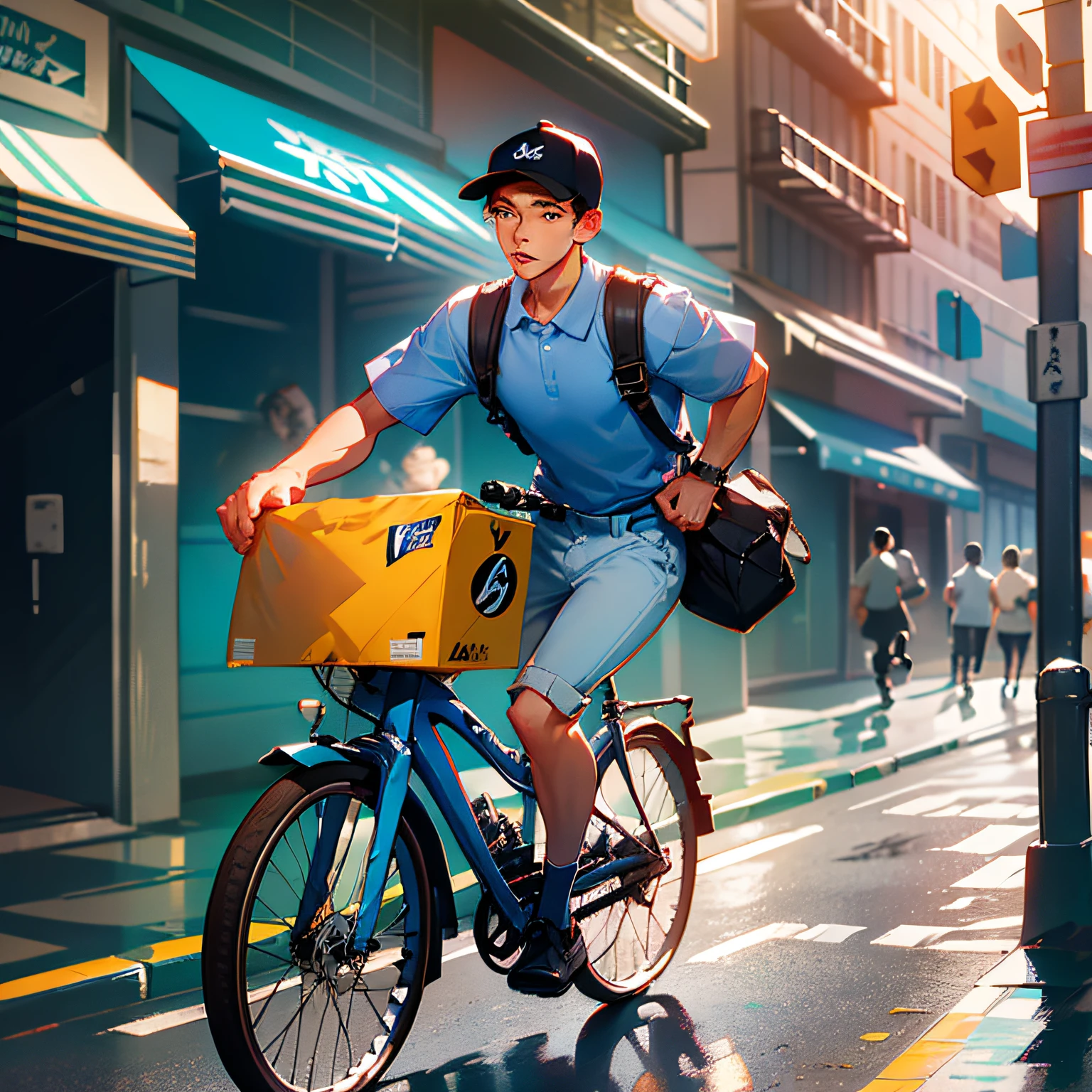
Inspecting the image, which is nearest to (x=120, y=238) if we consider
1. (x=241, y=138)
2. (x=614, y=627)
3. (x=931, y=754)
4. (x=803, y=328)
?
(x=241, y=138)

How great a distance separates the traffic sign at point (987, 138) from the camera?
519cm

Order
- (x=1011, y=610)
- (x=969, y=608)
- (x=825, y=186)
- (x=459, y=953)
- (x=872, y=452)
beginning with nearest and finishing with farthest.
→ (x=459, y=953) → (x=1011, y=610) → (x=969, y=608) → (x=872, y=452) → (x=825, y=186)

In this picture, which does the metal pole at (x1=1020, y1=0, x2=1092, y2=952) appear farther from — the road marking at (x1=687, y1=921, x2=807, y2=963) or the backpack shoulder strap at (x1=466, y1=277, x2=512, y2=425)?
the backpack shoulder strap at (x1=466, y1=277, x2=512, y2=425)

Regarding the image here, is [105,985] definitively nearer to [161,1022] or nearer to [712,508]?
[161,1022]

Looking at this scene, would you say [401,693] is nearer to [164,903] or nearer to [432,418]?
[432,418]

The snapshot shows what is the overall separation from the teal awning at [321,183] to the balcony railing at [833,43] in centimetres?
1067

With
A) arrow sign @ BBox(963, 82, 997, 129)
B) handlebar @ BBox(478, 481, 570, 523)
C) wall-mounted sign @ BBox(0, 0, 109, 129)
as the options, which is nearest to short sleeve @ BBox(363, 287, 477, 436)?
handlebar @ BBox(478, 481, 570, 523)

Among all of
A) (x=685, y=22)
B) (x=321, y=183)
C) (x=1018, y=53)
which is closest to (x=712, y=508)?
(x=1018, y=53)

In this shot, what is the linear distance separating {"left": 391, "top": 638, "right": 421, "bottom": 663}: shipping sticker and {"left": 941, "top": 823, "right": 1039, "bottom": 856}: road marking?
15.1 feet

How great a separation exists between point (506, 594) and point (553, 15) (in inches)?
439

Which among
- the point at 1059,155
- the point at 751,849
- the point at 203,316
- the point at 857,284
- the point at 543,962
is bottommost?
the point at 751,849

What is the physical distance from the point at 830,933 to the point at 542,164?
3297 mm

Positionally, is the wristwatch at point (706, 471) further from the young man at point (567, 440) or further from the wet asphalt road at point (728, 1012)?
the wet asphalt road at point (728, 1012)

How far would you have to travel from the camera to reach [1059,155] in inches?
191
